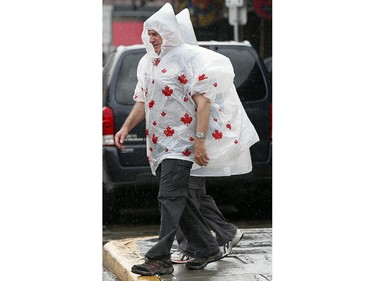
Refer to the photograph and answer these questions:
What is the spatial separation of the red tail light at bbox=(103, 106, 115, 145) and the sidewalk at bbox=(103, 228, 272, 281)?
67 cm

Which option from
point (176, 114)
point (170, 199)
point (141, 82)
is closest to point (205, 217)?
point (170, 199)

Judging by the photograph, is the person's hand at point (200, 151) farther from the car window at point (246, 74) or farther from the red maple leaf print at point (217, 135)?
the car window at point (246, 74)

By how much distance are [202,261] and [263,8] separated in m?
1.64

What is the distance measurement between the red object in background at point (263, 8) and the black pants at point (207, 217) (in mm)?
1114

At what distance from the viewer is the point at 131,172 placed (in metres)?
13.4

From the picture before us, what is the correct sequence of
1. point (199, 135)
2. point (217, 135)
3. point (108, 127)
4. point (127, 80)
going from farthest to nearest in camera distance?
point (127, 80), point (108, 127), point (217, 135), point (199, 135)

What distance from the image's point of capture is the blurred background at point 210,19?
40.9ft

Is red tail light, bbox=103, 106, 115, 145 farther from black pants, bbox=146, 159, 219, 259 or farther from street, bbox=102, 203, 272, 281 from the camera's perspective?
black pants, bbox=146, 159, 219, 259

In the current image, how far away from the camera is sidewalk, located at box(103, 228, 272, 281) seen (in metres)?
12.0

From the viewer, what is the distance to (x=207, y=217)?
489 inches

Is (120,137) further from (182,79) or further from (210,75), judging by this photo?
(210,75)
